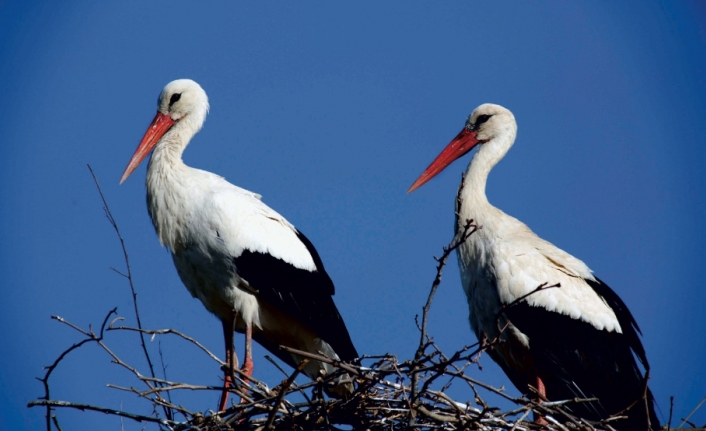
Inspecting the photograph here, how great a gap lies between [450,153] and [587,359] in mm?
1883

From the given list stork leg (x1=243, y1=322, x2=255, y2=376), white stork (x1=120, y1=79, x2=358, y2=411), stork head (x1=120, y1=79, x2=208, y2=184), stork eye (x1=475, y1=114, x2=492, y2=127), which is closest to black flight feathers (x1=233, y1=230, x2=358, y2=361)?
white stork (x1=120, y1=79, x2=358, y2=411)

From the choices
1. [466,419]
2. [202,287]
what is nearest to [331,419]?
[466,419]

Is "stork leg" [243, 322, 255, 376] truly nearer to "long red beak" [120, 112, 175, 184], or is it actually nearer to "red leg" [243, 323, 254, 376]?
"red leg" [243, 323, 254, 376]

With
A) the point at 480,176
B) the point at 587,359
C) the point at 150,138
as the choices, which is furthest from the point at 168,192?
the point at 587,359

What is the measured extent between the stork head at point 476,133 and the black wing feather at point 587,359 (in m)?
1.45

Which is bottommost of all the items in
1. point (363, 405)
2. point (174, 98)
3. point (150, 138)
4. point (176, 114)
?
point (363, 405)

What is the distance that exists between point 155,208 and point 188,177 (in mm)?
265

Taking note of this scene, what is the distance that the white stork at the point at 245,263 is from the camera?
17.1 ft

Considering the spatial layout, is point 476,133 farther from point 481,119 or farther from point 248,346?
Answer: point 248,346

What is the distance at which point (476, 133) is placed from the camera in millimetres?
6336

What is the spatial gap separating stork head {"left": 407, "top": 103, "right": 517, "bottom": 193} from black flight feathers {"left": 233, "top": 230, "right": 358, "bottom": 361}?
1.25 meters

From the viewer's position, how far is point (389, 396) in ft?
13.5

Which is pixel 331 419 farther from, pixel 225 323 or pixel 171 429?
pixel 225 323

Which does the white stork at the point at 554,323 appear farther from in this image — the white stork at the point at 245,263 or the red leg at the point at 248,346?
the red leg at the point at 248,346
